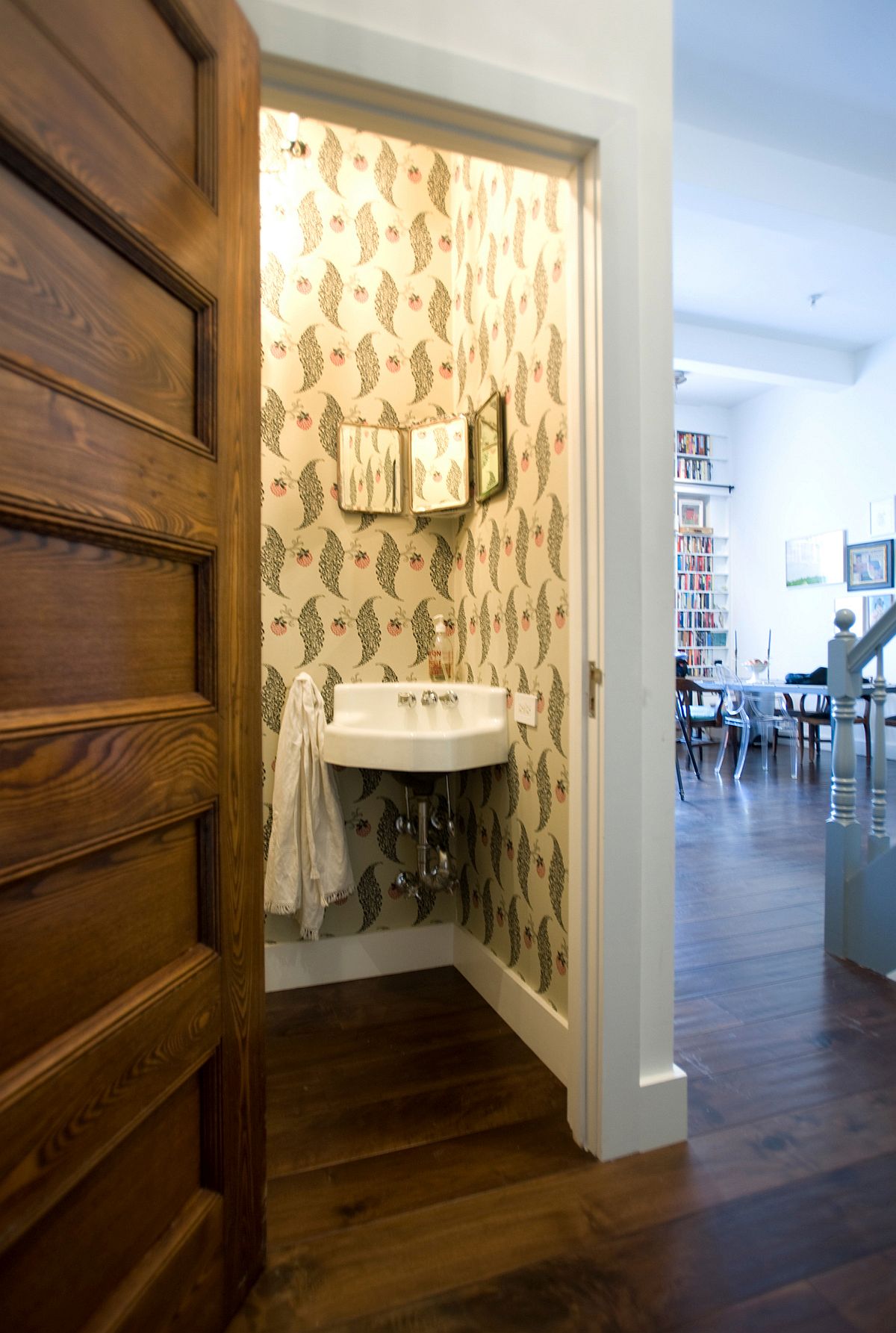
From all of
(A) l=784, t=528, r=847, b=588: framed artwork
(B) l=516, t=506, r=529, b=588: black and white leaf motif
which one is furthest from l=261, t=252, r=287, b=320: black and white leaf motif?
(A) l=784, t=528, r=847, b=588: framed artwork

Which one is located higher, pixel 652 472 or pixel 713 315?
pixel 713 315

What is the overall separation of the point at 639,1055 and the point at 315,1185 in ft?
2.39

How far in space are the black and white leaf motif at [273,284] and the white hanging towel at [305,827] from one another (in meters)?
1.23

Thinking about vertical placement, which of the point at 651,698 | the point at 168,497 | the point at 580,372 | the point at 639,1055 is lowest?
the point at 639,1055

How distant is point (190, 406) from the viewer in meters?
1.12

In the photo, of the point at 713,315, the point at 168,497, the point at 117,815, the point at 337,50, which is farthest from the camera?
the point at 713,315

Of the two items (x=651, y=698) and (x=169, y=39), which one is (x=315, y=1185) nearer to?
(x=651, y=698)

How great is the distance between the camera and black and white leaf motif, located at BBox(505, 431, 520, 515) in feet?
7.04

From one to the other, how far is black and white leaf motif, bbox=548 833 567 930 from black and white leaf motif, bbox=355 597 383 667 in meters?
0.97

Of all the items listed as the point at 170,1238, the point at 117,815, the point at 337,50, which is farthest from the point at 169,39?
the point at 170,1238

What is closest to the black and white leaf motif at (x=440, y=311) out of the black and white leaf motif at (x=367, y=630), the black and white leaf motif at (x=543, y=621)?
the black and white leaf motif at (x=367, y=630)

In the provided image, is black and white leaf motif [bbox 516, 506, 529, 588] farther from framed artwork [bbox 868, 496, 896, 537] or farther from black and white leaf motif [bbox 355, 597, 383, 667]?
framed artwork [bbox 868, 496, 896, 537]

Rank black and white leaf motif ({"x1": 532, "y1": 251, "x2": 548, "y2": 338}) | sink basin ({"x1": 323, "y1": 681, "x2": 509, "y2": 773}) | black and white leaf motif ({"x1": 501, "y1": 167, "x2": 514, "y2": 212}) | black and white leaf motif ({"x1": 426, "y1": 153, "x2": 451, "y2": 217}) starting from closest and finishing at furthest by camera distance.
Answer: black and white leaf motif ({"x1": 532, "y1": 251, "x2": 548, "y2": 338}) → sink basin ({"x1": 323, "y1": 681, "x2": 509, "y2": 773}) → black and white leaf motif ({"x1": 501, "y1": 167, "x2": 514, "y2": 212}) → black and white leaf motif ({"x1": 426, "y1": 153, "x2": 451, "y2": 217})

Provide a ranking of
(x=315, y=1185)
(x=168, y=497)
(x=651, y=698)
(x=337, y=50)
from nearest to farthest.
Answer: (x=168, y=497) → (x=337, y=50) → (x=315, y=1185) → (x=651, y=698)
